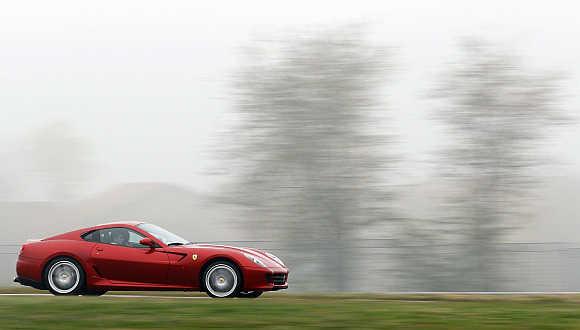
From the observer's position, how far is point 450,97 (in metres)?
31.3

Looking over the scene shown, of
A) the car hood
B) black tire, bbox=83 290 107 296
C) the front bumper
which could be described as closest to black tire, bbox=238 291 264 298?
the front bumper

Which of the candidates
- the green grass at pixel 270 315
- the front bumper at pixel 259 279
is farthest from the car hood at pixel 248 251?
the green grass at pixel 270 315

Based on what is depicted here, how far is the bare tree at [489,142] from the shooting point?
99.6ft

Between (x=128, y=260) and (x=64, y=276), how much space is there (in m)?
1.24

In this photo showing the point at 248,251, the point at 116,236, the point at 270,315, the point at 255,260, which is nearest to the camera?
the point at 270,315

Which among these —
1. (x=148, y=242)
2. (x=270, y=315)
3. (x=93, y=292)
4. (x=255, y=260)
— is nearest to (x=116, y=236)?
(x=148, y=242)

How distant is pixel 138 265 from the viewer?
Result: 15555mm

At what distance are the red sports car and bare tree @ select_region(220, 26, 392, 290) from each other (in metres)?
14.9

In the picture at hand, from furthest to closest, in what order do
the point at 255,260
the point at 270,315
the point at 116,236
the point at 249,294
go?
the point at 249,294, the point at 116,236, the point at 255,260, the point at 270,315

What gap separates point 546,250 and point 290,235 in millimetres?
9111

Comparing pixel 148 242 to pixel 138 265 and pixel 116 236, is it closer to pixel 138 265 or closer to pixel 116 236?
pixel 138 265

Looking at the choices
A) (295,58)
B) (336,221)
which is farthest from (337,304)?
(295,58)

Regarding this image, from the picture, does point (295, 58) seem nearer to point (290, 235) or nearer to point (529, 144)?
point (290, 235)

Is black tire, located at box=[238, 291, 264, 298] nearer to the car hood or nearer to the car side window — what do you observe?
the car hood
